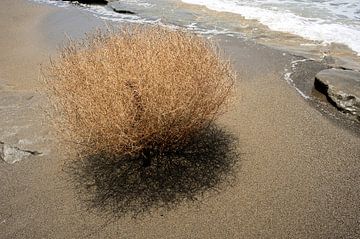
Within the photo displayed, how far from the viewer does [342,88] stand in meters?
5.21

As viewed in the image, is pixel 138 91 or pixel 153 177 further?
pixel 153 177

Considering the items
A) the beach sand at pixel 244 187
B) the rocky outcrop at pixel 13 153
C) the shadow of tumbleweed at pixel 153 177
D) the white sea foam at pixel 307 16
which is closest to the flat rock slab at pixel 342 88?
the beach sand at pixel 244 187

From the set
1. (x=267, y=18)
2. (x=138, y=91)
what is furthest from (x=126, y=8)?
(x=138, y=91)

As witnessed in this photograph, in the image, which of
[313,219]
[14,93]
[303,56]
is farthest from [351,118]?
[14,93]

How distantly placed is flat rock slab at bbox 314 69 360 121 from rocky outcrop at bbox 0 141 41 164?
3.76m

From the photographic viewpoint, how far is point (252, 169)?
3850 mm

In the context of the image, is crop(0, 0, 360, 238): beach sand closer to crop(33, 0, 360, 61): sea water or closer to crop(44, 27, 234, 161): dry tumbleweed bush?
crop(44, 27, 234, 161): dry tumbleweed bush

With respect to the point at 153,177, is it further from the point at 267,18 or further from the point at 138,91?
the point at 267,18

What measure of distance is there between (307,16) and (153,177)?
7.95 m

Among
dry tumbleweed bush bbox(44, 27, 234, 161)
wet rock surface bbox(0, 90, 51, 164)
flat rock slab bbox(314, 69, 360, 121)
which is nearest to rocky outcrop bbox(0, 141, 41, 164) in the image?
wet rock surface bbox(0, 90, 51, 164)

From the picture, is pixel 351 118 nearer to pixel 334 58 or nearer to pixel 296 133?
pixel 296 133

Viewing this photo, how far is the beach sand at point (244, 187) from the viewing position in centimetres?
324

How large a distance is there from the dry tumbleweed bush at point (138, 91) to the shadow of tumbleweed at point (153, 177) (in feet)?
0.60

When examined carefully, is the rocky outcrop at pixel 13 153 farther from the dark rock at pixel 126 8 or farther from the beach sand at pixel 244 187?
the dark rock at pixel 126 8
